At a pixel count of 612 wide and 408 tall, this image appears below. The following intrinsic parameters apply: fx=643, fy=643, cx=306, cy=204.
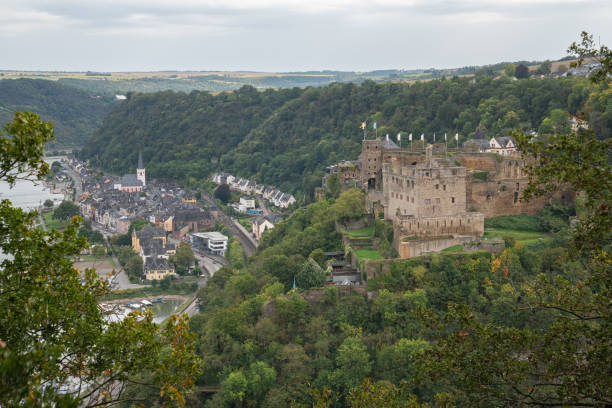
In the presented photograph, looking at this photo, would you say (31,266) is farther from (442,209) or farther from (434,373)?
(442,209)

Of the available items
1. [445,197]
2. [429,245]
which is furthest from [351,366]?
[445,197]

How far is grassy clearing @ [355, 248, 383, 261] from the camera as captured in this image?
43312mm

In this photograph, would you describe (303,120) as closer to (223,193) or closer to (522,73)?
(223,193)

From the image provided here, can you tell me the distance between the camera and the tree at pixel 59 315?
11.5m

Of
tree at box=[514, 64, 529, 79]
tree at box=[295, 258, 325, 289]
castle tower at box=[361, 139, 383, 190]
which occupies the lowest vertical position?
tree at box=[295, 258, 325, 289]

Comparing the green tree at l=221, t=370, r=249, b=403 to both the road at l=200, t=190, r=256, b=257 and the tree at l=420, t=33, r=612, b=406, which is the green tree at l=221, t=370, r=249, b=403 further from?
the road at l=200, t=190, r=256, b=257

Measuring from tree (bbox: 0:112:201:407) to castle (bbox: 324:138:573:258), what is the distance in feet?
97.5

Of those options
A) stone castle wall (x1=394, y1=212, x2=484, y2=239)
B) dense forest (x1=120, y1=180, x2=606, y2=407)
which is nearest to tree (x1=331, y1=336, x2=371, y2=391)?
dense forest (x1=120, y1=180, x2=606, y2=407)

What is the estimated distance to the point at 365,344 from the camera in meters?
38.6

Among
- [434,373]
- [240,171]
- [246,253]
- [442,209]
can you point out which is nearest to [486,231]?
[442,209]

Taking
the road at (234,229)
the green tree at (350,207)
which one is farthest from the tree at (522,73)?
the green tree at (350,207)

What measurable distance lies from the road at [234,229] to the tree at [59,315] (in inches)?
2670

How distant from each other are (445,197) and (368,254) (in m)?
6.64

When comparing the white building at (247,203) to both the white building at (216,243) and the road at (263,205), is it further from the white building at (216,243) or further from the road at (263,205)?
the white building at (216,243)
